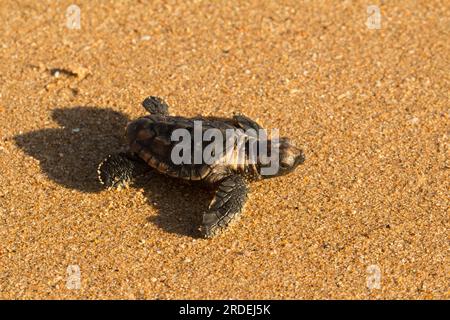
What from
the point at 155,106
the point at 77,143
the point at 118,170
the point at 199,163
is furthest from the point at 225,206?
the point at 77,143

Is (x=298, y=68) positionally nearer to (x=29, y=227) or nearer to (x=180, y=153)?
(x=180, y=153)

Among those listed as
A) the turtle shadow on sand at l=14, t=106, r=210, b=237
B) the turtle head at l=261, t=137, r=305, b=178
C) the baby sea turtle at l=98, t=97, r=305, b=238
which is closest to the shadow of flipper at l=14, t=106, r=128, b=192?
the turtle shadow on sand at l=14, t=106, r=210, b=237

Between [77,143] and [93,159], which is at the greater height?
[77,143]

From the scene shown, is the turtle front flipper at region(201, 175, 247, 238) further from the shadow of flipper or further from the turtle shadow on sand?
the shadow of flipper

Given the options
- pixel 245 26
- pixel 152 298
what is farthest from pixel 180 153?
pixel 245 26

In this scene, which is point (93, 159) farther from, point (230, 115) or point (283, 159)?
point (283, 159)

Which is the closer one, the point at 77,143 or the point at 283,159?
the point at 283,159

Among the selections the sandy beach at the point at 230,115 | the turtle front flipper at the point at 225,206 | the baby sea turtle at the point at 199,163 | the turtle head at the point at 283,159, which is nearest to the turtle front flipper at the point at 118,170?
the baby sea turtle at the point at 199,163
